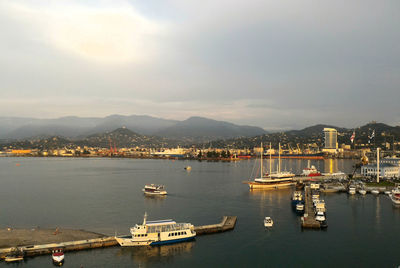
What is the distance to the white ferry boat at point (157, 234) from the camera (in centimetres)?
1653

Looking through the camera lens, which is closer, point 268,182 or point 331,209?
point 331,209

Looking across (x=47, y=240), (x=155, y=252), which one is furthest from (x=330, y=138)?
(x=47, y=240)

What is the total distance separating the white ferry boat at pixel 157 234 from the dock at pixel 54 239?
84 centimetres

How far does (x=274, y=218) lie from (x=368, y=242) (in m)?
6.06

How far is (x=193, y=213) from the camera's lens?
24.0 metres

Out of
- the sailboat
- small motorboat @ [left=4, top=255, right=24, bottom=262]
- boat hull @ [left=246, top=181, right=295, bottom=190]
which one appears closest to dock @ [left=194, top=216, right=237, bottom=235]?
small motorboat @ [left=4, top=255, right=24, bottom=262]

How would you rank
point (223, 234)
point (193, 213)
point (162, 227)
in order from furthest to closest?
1. point (193, 213)
2. point (223, 234)
3. point (162, 227)

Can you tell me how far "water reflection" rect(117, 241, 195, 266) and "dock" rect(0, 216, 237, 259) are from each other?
105 cm

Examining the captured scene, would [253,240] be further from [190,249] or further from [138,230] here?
[138,230]

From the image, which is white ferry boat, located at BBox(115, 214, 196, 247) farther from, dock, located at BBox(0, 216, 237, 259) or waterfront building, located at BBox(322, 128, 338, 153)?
waterfront building, located at BBox(322, 128, 338, 153)

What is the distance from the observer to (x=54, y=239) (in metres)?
17.1

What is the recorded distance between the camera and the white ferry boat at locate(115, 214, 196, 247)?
54.2 ft

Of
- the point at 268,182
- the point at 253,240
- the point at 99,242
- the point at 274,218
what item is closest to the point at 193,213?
the point at 274,218

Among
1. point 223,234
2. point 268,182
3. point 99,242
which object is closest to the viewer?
point 99,242
